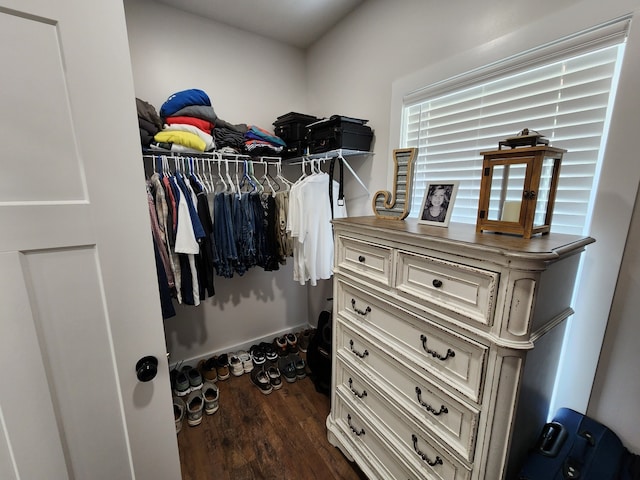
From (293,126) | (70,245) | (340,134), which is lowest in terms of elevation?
(70,245)

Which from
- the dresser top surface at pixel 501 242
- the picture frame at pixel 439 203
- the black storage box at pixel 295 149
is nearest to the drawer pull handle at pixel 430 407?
the dresser top surface at pixel 501 242

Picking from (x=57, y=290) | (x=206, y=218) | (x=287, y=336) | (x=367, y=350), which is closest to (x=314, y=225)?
(x=206, y=218)

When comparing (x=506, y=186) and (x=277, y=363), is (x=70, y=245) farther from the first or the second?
(x=277, y=363)

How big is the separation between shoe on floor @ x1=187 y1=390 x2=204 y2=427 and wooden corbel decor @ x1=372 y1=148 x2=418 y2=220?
172cm

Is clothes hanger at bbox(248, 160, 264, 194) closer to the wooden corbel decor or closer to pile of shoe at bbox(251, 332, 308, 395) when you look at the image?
the wooden corbel decor

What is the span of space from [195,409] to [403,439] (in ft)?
4.49

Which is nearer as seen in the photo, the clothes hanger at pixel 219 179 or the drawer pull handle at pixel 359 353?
the drawer pull handle at pixel 359 353

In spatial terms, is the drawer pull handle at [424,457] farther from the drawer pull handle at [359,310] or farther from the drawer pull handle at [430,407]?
the drawer pull handle at [359,310]

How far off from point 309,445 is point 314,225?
1.35 m

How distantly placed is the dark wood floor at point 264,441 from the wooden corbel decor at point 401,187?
1382 mm

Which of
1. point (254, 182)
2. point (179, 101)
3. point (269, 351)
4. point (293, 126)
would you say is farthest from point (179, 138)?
point (269, 351)

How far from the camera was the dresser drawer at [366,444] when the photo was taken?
45.1 inches

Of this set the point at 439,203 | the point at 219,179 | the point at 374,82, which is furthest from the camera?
the point at 219,179

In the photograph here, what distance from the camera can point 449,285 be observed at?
2.83 ft
